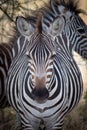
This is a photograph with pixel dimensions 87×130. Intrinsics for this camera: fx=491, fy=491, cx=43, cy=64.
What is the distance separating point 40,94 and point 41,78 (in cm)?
17

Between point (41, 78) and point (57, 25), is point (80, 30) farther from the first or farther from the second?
point (41, 78)

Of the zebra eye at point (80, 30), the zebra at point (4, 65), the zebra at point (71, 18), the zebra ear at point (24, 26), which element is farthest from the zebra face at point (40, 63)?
the zebra eye at point (80, 30)

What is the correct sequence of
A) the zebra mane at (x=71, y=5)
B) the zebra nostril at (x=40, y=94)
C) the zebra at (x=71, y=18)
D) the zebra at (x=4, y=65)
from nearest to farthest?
the zebra nostril at (x=40, y=94) < the zebra at (x=4, y=65) < the zebra at (x=71, y=18) < the zebra mane at (x=71, y=5)

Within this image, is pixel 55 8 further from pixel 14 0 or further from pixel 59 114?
pixel 59 114

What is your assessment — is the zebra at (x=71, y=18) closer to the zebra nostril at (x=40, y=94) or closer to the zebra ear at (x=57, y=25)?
the zebra ear at (x=57, y=25)

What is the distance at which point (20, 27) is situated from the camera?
541 centimetres

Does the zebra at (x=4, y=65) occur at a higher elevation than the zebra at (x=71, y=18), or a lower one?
lower

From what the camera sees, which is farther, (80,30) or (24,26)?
(80,30)

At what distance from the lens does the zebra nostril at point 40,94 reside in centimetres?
508

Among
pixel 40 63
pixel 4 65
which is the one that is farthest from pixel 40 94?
pixel 4 65

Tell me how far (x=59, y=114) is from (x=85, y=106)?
9.61ft

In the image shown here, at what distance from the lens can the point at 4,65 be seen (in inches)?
262

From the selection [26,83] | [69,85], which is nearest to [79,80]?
[69,85]

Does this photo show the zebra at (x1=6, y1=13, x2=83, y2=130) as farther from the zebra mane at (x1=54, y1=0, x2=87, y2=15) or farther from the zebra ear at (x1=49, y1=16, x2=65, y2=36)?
the zebra mane at (x1=54, y1=0, x2=87, y2=15)
